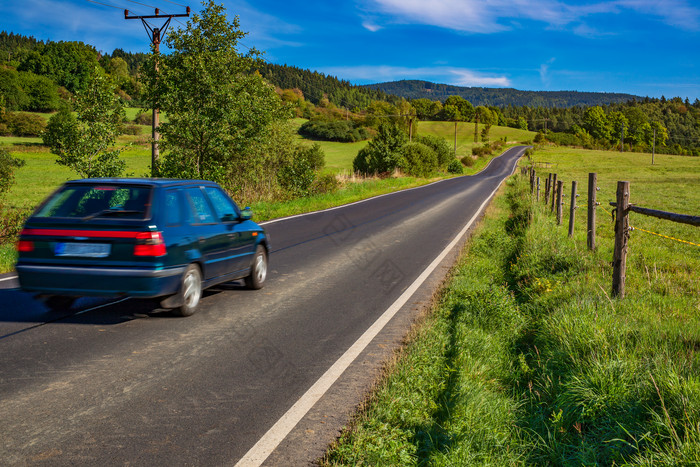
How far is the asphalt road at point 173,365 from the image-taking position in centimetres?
338

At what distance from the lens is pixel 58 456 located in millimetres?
3162

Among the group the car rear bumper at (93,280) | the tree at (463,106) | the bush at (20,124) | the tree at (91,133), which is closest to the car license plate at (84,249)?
the car rear bumper at (93,280)

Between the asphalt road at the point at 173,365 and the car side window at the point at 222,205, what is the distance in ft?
3.78

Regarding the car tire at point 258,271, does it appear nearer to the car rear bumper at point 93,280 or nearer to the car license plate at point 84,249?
the car rear bumper at point 93,280

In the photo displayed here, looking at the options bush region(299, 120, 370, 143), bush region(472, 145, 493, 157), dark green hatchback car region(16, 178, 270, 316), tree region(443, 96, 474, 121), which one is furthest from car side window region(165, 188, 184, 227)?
tree region(443, 96, 474, 121)

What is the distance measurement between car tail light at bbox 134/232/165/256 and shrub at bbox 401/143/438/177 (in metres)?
44.1

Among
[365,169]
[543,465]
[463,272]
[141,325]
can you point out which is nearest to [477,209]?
[463,272]

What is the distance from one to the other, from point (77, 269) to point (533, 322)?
5160 mm

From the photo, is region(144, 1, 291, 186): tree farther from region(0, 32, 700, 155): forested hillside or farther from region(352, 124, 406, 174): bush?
region(352, 124, 406, 174): bush

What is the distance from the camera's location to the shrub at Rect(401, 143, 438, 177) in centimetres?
5053

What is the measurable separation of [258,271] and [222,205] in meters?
1.19

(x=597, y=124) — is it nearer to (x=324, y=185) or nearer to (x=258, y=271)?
(x=324, y=185)

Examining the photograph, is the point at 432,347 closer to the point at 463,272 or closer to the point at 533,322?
the point at 533,322

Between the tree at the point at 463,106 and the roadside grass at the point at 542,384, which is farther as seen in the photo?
the tree at the point at 463,106
